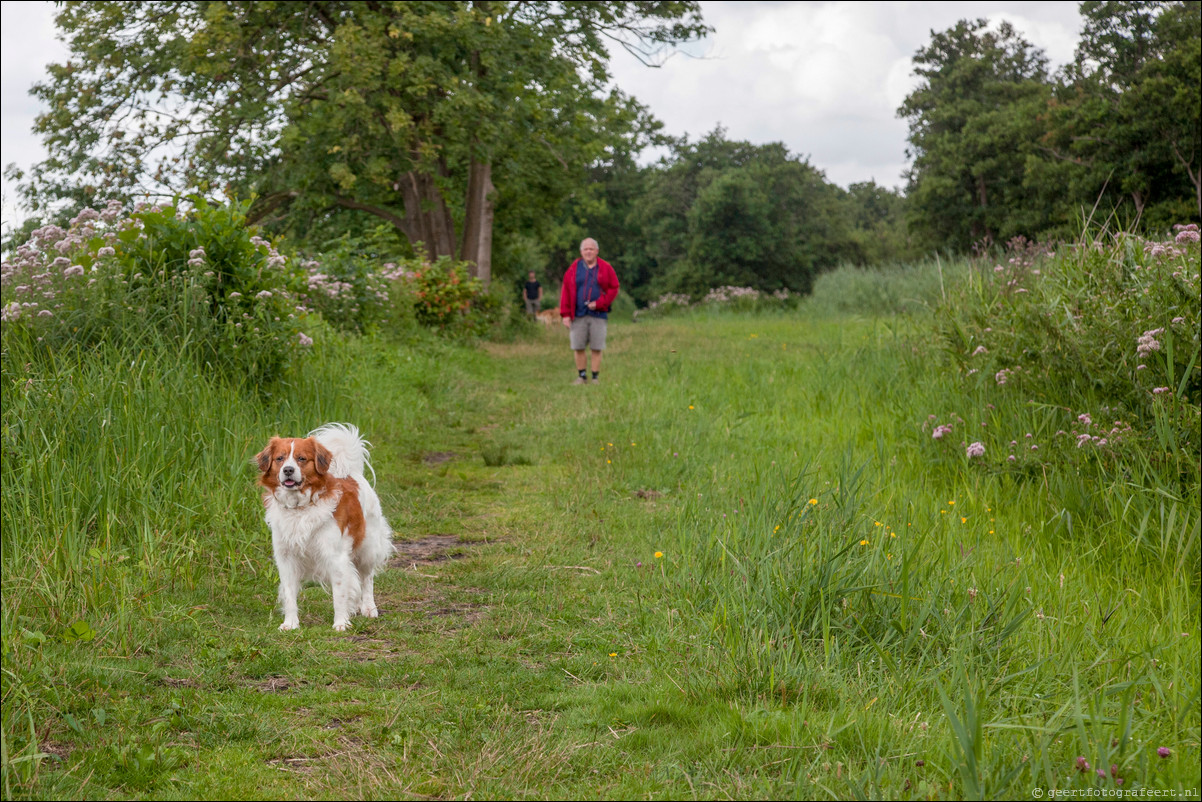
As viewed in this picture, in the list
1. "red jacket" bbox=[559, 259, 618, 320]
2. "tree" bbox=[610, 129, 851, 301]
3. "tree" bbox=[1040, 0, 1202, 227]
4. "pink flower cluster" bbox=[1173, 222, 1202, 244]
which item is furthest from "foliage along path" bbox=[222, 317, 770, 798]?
"tree" bbox=[610, 129, 851, 301]

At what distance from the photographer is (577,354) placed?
45.2ft

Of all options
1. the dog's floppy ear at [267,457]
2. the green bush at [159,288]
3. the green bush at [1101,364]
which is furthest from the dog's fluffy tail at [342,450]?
the green bush at [1101,364]

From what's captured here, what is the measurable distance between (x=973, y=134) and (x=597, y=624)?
1638 inches

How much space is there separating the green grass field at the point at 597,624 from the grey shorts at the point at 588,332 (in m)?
5.57

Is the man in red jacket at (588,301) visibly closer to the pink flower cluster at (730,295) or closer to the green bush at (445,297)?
the green bush at (445,297)

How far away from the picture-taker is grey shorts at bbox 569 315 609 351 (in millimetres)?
13188

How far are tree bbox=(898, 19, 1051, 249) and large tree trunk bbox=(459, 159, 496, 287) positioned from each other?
66.5 feet

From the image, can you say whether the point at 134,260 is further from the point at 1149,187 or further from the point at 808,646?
the point at 1149,187

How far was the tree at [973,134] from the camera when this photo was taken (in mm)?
39219

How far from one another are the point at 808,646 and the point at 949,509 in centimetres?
255

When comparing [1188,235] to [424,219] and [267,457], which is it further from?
[424,219]

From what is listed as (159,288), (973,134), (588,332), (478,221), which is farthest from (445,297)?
(973,134)

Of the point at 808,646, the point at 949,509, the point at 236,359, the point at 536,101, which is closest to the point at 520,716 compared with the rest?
the point at 808,646

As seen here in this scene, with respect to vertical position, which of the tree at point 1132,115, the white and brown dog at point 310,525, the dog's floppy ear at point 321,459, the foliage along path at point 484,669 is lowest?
the foliage along path at point 484,669
